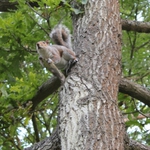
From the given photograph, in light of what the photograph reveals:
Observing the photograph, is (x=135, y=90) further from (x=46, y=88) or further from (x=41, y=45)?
(x=41, y=45)

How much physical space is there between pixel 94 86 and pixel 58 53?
0.50m

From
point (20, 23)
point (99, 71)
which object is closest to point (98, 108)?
point (99, 71)

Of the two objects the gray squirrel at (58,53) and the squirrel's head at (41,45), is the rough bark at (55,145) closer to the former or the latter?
the gray squirrel at (58,53)

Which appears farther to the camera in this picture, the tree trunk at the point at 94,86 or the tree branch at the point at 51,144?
the tree branch at the point at 51,144

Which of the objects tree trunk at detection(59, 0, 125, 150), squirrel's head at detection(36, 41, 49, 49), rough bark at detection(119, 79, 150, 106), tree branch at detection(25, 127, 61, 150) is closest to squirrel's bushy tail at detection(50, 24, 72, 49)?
tree trunk at detection(59, 0, 125, 150)

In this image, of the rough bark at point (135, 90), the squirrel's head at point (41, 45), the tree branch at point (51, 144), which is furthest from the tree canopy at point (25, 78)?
the tree branch at point (51, 144)

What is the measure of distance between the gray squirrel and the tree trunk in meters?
0.07

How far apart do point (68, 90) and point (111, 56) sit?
1.44 feet

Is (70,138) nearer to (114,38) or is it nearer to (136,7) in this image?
(114,38)

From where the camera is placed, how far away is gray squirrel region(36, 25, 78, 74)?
2.45 metres

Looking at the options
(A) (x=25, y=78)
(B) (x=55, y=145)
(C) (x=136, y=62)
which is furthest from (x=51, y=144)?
(C) (x=136, y=62)

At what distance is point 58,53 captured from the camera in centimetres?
258

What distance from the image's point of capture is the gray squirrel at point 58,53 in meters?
2.45

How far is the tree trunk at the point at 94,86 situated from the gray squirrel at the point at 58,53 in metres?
0.07
